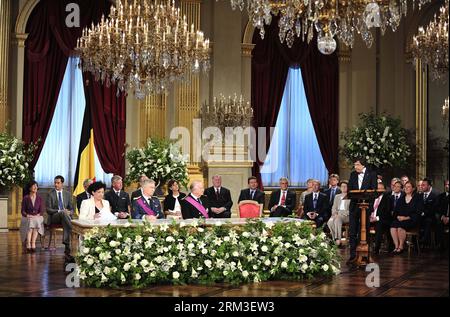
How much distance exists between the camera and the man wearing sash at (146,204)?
766cm

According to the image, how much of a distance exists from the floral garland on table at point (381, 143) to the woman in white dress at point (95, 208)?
7.54m

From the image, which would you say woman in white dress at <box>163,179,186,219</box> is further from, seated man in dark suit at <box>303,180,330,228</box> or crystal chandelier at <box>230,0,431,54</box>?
crystal chandelier at <box>230,0,431,54</box>

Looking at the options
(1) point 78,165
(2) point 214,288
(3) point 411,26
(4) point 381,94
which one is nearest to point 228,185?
(1) point 78,165

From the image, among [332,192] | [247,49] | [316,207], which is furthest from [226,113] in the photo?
[316,207]

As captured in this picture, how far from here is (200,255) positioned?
698 centimetres

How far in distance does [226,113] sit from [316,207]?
3265 millimetres

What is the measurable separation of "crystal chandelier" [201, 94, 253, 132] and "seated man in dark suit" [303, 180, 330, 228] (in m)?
2.98

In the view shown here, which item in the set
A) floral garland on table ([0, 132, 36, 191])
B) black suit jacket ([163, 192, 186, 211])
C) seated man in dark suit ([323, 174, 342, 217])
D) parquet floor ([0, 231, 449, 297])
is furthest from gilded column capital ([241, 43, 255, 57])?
parquet floor ([0, 231, 449, 297])

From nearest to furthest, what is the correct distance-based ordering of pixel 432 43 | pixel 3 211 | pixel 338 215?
1. pixel 432 43
2. pixel 338 215
3. pixel 3 211

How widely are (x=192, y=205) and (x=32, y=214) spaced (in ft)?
11.6

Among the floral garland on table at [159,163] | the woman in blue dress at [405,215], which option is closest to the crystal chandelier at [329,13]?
the woman in blue dress at [405,215]

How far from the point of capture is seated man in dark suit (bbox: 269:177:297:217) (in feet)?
37.8

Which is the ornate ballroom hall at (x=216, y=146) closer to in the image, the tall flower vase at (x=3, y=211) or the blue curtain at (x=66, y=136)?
the blue curtain at (x=66, y=136)

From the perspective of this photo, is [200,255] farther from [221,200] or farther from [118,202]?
[221,200]
